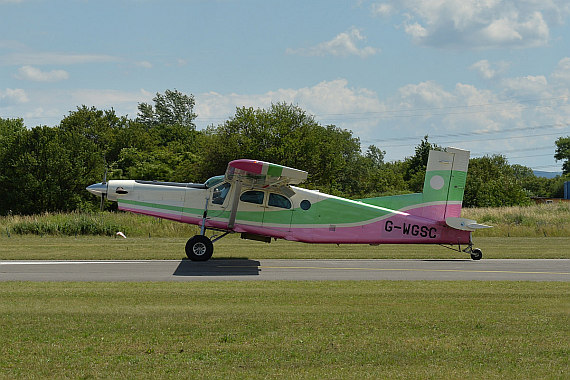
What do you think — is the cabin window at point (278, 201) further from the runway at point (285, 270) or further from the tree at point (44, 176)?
the tree at point (44, 176)

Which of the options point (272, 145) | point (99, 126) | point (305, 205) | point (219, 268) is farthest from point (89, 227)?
point (99, 126)

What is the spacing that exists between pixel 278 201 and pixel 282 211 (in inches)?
12.6

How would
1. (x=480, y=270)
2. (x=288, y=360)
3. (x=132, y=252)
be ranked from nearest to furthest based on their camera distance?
(x=288, y=360)
(x=480, y=270)
(x=132, y=252)

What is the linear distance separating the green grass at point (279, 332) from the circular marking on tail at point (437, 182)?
7014 mm

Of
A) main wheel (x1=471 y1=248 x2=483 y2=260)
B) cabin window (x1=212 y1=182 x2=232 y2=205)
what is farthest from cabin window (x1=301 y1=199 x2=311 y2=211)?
main wheel (x1=471 y1=248 x2=483 y2=260)

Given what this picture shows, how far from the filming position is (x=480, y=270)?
1783 cm

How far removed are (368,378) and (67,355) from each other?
11.9ft

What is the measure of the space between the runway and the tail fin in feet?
5.21

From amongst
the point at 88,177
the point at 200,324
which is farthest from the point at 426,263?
the point at 88,177

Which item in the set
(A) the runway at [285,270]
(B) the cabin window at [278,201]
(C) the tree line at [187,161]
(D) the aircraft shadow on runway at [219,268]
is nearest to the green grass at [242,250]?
(A) the runway at [285,270]

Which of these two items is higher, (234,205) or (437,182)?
(437,182)

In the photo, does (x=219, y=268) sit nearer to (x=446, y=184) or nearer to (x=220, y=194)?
(x=220, y=194)

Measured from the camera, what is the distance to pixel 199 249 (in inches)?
750

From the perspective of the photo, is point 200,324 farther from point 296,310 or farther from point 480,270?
point 480,270
